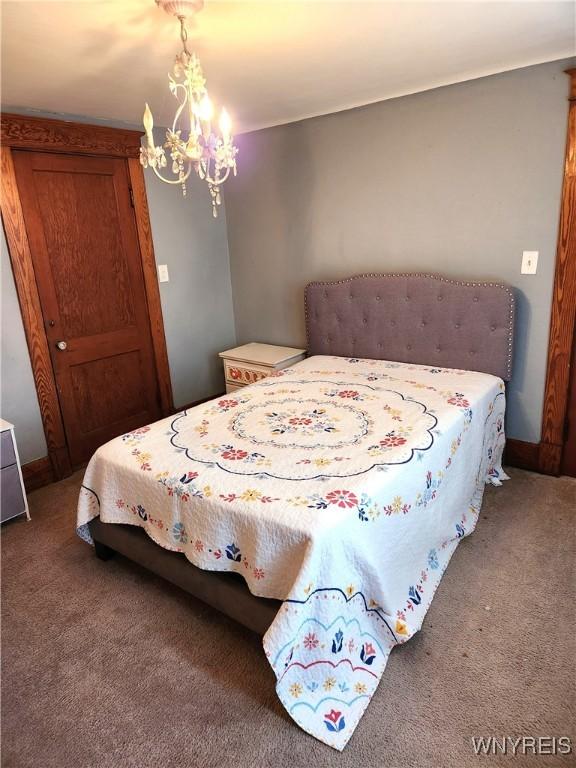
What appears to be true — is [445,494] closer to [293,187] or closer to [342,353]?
[342,353]

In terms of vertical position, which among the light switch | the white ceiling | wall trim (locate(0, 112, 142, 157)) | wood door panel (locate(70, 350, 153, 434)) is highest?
the white ceiling

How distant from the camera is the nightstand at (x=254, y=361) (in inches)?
139

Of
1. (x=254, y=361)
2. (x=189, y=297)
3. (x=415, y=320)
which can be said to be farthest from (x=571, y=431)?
(x=189, y=297)

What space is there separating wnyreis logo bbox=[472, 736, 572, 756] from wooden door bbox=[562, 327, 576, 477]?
1669mm

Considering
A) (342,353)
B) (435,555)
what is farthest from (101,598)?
(342,353)

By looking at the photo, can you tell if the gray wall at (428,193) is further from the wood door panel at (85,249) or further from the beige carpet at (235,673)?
the beige carpet at (235,673)

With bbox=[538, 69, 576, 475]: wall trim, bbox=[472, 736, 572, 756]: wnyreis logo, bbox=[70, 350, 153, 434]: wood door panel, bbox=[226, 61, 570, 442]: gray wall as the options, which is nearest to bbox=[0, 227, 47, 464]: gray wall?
bbox=[70, 350, 153, 434]: wood door panel

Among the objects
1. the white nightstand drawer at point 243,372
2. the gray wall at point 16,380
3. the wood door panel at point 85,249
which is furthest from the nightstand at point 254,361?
the gray wall at point 16,380

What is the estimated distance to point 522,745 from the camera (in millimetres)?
1427

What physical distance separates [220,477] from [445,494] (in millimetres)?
960

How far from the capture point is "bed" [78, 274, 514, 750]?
1.51 metres

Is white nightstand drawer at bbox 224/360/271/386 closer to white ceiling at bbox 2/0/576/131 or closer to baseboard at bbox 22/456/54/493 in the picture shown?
baseboard at bbox 22/456/54/493

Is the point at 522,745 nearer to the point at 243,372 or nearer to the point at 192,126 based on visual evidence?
the point at 192,126

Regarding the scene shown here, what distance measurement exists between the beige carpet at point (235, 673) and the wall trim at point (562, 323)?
0.58 m
